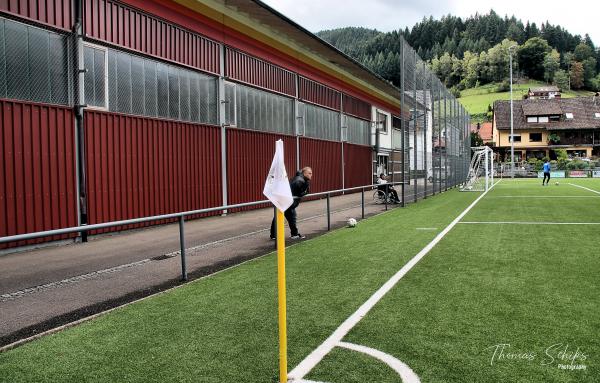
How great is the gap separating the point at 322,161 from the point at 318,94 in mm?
3308

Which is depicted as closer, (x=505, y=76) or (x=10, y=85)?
(x=10, y=85)

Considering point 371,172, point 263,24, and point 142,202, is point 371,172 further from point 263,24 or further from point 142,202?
point 142,202

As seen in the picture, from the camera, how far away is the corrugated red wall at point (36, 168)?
9977mm

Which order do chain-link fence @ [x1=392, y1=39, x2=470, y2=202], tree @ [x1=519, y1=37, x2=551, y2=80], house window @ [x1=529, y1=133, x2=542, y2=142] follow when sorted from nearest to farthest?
chain-link fence @ [x1=392, y1=39, x2=470, y2=202]
house window @ [x1=529, y1=133, x2=542, y2=142]
tree @ [x1=519, y1=37, x2=551, y2=80]

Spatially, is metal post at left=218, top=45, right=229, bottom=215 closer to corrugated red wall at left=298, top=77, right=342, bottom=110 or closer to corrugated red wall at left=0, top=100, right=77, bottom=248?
corrugated red wall at left=0, top=100, right=77, bottom=248

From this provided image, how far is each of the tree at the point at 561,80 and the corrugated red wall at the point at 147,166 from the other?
387 feet

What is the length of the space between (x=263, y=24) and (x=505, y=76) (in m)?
115

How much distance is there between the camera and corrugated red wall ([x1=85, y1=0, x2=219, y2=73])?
39.5ft

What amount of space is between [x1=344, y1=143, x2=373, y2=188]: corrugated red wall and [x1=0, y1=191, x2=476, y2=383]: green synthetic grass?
21.2 metres

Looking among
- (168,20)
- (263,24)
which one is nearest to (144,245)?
(168,20)

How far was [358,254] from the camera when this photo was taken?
8.82 meters

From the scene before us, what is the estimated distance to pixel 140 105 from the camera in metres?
13.5

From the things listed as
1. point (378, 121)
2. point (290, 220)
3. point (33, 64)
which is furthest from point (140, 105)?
point (378, 121)

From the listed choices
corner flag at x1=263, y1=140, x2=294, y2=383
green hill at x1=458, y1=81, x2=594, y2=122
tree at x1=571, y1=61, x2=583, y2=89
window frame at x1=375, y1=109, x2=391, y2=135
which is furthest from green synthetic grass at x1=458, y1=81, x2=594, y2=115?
corner flag at x1=263, y1=140, x2=294, y2=383
